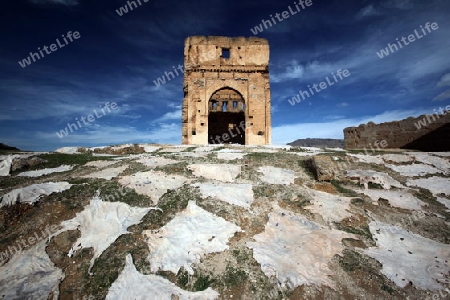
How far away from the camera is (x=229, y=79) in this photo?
776 inches

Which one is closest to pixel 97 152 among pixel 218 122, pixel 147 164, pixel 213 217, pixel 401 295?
pixel 147 164

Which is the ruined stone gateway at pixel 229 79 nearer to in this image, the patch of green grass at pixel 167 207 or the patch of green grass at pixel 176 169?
the patch of green grass at pixel 176 169

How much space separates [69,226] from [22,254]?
2.64ft

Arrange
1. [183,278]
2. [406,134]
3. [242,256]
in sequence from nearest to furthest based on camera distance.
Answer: [183,278] → [242,256] → [406,134]

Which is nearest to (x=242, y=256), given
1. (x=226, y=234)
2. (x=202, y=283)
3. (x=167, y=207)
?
(x=226, y=234)

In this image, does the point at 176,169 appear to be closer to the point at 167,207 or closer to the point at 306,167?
the point at 167,207

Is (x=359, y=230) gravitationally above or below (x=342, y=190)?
below

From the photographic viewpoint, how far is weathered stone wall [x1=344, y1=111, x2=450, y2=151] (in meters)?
13.4

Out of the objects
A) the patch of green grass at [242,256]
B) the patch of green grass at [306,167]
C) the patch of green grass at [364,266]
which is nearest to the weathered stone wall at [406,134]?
the patch of green grass at [306,167]

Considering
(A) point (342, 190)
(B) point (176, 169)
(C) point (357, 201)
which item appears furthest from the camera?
(B) point (176, 169)

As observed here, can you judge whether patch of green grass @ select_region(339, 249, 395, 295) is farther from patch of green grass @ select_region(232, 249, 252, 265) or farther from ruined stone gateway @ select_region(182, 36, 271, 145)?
ruined stone gateway @ select_region(182, 36, 271, 145)

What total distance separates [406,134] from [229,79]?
12568mm

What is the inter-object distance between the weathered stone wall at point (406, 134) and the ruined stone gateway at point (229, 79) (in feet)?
21.2

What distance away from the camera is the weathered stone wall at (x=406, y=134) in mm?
13438
